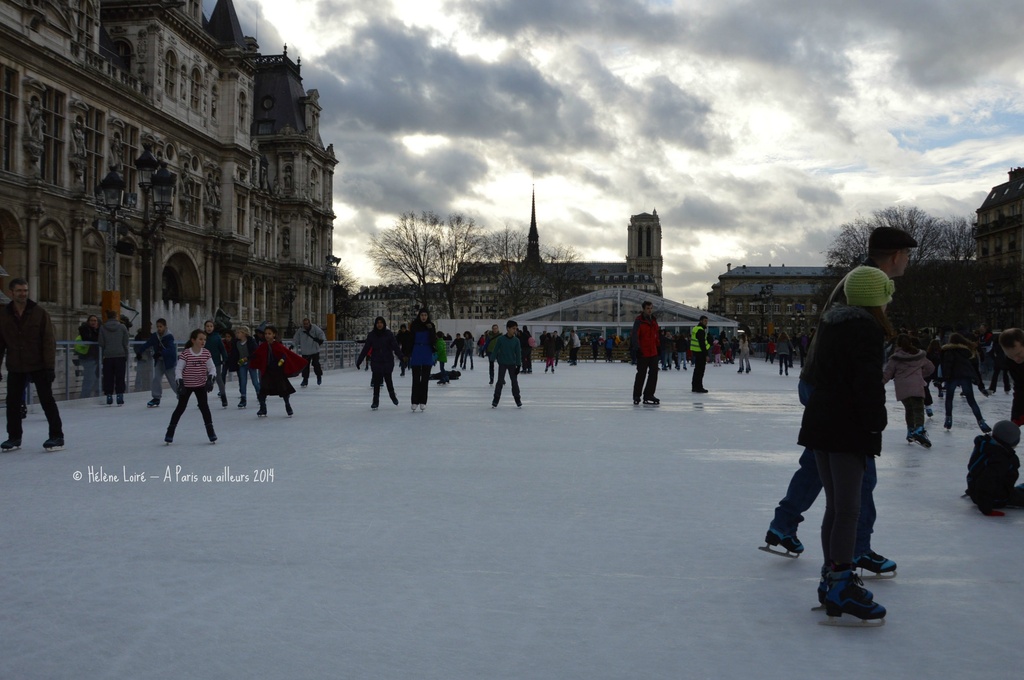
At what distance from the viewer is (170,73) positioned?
3622cm

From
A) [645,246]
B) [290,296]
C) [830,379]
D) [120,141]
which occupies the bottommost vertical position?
[830,379]

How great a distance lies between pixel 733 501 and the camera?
6516mm

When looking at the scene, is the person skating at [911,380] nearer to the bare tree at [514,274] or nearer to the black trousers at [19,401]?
the black trousers at [19,401]

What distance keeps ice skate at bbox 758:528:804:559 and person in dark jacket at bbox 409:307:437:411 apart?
968 centimetres

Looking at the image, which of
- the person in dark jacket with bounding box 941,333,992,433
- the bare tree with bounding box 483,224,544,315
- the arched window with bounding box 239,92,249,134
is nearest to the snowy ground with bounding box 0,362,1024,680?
the person in dark jacket with bounding box 941,333,992,433

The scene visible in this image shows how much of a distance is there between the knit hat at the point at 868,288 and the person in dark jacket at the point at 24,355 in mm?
7817

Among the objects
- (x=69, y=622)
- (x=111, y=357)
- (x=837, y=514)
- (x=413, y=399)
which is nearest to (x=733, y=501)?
(x=837, y=514)

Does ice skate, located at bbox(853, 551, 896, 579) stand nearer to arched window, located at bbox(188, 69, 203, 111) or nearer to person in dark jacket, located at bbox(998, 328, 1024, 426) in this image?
person in dark jacket, located at bbox(998, 328, 1024, 426)

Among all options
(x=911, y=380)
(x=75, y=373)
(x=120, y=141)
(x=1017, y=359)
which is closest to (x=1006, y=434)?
(x=1017, y=359)

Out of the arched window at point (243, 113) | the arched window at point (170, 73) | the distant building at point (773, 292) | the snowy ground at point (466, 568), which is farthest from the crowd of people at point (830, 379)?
the distant building at point (773, 292)

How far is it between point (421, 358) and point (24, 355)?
6283 millimetres

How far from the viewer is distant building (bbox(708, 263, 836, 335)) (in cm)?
13362

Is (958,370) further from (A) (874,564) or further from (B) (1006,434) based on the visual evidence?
(A) (874,564)

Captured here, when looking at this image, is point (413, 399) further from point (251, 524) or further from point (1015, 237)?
point (1015, 237)
